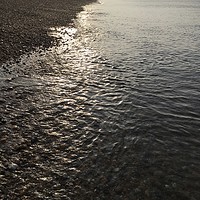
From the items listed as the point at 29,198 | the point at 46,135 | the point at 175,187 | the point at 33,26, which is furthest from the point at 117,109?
the point at 33,26

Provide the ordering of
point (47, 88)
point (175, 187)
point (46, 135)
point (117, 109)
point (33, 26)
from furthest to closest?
point (33, 26) → point (47, 88) → point (117, 109) → point (46, 135) → point (175, 187)

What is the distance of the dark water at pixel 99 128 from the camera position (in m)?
8.16

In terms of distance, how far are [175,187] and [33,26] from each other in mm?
25594

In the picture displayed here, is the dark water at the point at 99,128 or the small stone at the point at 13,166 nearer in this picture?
the dark water at the point at 99,128

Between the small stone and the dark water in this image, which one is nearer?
the dark water

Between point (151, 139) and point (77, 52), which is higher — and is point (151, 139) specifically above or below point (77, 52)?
below

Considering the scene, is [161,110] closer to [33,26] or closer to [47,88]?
[47,88]

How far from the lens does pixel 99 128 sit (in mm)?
11359

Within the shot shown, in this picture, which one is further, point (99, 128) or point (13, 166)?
point (99, 128)

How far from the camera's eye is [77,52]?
23875 mm

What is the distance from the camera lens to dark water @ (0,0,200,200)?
8.16 meters

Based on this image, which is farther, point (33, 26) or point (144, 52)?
point (33, 26)

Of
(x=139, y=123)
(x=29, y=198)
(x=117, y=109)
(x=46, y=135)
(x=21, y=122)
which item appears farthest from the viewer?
(x=117, y=109)

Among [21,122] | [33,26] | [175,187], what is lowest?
[175,187]
